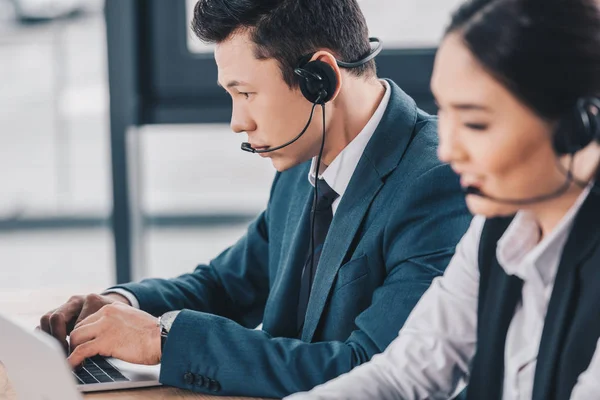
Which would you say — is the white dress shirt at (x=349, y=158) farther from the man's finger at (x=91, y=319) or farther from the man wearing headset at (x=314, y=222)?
the man's finger at (x=91, y=319)

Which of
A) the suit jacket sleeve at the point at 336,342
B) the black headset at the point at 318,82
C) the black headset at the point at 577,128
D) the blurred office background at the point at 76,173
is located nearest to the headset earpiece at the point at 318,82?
the black headset at the point at 318,82

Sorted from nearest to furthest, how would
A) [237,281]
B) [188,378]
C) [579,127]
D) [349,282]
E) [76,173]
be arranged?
[579,127]
[188,378]
[349,282]
[237,281]
[76,173]

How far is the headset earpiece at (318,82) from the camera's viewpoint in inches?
60.8

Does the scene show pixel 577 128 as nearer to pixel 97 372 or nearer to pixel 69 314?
pixel 97 372

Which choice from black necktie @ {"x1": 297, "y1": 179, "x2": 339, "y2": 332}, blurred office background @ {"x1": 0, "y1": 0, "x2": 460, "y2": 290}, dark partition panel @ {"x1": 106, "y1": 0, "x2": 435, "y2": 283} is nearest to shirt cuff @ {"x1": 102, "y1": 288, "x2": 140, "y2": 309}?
black necktie @ {"x1": 297, "y1": 179, "x2": 339, "y2": 332}

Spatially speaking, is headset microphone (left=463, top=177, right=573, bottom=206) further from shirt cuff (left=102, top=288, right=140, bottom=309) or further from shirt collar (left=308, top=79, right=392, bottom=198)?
shirt cuff (left=102, top=288, right=140, bottom=309)

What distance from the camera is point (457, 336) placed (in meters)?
1.25

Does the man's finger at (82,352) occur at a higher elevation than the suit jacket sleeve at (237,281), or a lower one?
higher

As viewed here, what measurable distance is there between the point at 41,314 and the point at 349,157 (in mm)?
697

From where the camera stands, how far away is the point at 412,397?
1247 mm

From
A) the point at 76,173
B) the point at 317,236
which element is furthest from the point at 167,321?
the point at 76,173

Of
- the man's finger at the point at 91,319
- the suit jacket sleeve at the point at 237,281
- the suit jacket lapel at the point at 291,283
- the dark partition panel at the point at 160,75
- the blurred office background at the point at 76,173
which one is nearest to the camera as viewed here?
the man's finger at the point at 91,319

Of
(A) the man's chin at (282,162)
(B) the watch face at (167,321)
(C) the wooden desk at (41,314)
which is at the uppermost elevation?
(A) the man's chin at (282,162)

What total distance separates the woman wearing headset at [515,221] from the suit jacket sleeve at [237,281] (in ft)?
2.24
